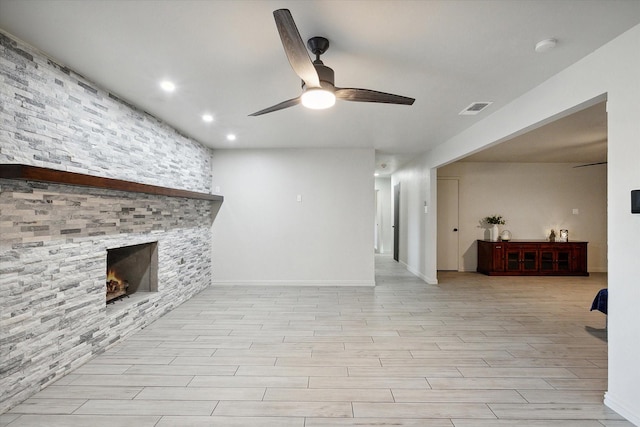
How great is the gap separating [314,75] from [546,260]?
7008 millimetres

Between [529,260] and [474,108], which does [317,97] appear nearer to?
[474,108]

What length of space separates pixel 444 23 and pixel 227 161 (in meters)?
4.52

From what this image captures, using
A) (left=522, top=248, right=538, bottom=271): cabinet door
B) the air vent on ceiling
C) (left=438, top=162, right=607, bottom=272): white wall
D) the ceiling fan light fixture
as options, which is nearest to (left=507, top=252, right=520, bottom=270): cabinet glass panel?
(left=522, top=248, right=538, bottom=271): cabinet door

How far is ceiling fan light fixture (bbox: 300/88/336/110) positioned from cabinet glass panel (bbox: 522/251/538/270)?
6.37 meters

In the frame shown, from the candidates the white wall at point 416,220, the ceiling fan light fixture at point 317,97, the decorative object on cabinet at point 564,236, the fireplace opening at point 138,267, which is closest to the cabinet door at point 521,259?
the decorative object on cabinet at point 564,236

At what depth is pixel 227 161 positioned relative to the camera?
570 cm

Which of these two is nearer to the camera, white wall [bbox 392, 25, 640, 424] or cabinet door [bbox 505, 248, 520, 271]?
white wall [bbox 392, 25, 640, 424]

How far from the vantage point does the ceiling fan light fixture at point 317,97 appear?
6.77 ft

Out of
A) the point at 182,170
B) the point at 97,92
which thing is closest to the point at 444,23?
the point at 97,92

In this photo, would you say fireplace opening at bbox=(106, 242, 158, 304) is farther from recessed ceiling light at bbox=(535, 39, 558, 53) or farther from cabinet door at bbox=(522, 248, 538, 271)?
cabinet door at bbox=(522, 248, 538, 271)

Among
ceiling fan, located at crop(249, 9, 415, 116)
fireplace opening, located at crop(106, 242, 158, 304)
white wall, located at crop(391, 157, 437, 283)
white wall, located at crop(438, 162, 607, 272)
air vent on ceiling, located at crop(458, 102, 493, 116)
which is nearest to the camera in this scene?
ceiling fan, located at crop(249, 9, 415, 116)

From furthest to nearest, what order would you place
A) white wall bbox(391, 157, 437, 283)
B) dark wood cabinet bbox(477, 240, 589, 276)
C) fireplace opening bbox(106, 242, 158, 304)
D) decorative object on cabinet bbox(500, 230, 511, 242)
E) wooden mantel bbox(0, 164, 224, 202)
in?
decorative object on cabinet bbox(500, 230, 511, 242)
dark wood cabinet bbox(477, 240, 589, 276)
white wall bbox(391, 157, 437, 283)
fireplace opening bbox(106, 242, 158, 304)
wooden mantel bbox(0, 164, 224, 202)

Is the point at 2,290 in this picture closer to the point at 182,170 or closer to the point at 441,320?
the point at 182,170

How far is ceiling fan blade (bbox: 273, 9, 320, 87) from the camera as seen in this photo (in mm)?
1469
